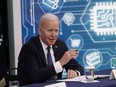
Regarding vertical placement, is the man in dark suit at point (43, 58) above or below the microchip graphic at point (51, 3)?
below

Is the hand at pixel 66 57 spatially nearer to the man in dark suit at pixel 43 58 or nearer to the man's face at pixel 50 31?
the man in dark suit at pixel 43 58

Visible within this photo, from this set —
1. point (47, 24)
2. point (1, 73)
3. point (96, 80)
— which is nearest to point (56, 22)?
point (47, 24)

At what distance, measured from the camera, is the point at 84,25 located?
3.92 meters

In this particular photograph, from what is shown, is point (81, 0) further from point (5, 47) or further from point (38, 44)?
point (38, 44)

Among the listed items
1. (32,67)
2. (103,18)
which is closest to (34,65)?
(32,67)

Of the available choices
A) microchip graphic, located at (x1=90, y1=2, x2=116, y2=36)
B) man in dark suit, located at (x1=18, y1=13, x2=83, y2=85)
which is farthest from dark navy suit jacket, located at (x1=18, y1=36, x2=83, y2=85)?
microchip graphic, located at (x1=90, y1=2, x2=116, y2=36)

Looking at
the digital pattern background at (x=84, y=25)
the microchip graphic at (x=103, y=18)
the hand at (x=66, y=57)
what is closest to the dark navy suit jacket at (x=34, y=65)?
the hand at (x=66, y=57)

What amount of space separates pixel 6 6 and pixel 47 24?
1.38 m

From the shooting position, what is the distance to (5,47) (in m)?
3.90

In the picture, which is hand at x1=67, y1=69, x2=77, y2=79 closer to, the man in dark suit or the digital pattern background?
the man in dark suit

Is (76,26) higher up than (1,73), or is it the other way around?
(76,26)

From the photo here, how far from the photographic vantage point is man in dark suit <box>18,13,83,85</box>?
2.46 meters

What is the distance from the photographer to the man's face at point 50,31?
2.68 meters

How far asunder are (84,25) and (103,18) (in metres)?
0.28
